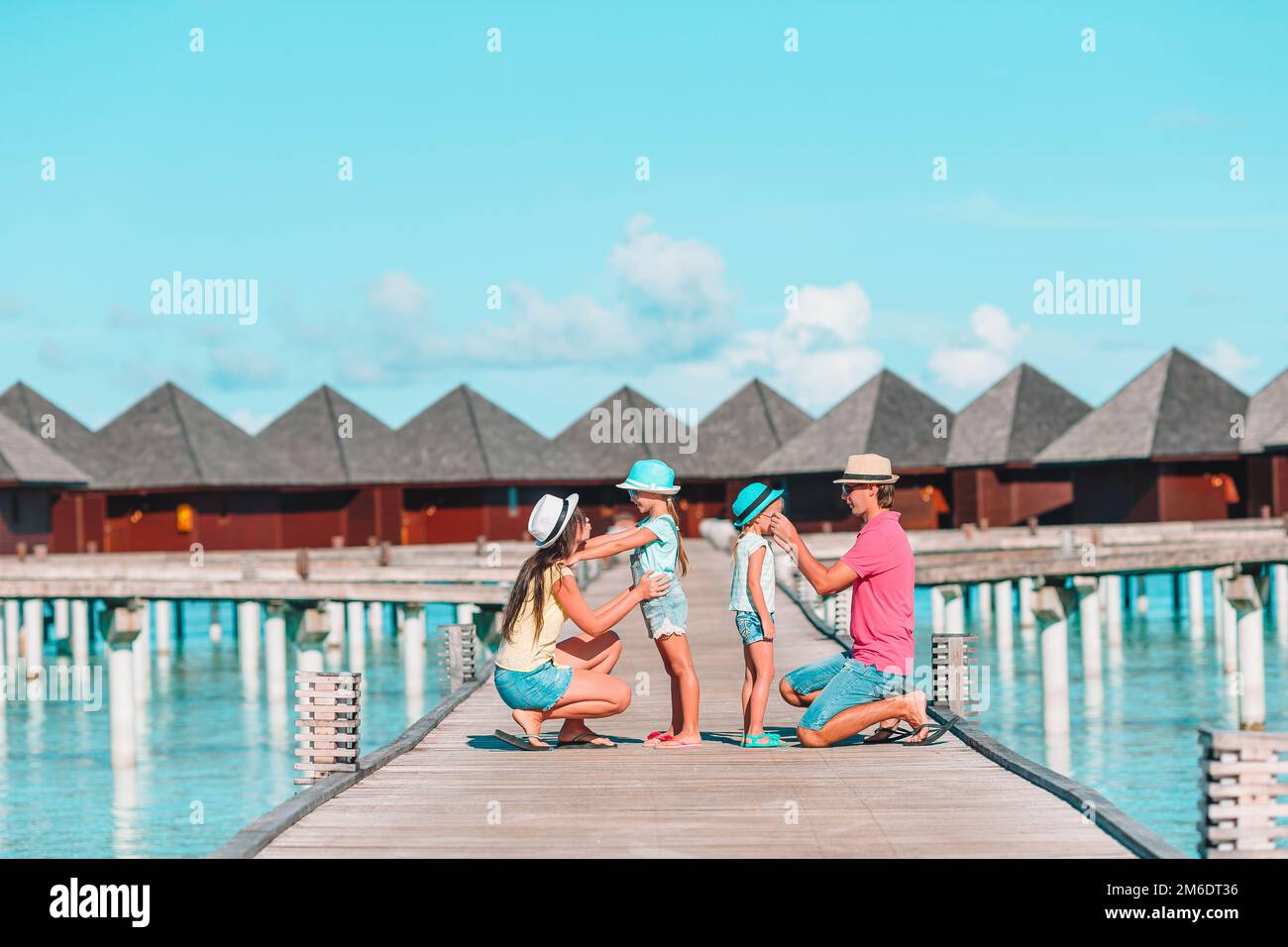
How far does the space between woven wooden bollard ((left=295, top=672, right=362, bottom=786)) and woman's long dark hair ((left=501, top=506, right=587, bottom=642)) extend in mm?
990

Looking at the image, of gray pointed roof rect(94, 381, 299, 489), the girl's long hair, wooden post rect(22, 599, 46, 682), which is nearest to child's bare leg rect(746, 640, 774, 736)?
the girl's long hair

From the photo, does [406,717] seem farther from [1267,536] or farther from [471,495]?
[471,495]

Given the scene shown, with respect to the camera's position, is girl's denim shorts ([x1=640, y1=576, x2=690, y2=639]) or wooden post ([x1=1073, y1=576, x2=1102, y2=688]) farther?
wooden post ([x1=1073, y1=576, x2=1102, y2=688])

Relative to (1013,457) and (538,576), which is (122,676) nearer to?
(538,576)

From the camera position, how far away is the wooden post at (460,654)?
1402cm

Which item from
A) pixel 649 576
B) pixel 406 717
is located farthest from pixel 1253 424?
pixel 649 576

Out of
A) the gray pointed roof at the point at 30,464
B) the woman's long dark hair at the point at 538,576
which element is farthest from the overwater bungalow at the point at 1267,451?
the woman's long dark hair at the point at 538,576

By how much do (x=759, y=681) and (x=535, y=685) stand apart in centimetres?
135

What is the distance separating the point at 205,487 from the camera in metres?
47.4

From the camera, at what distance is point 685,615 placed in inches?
369

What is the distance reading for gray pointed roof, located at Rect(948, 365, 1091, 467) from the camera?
52281mm

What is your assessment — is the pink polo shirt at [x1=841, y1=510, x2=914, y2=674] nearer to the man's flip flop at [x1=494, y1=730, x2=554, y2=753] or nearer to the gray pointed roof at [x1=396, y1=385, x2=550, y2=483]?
the man's flip flop at [x1=494, y1=730, x2=554, y2=753]

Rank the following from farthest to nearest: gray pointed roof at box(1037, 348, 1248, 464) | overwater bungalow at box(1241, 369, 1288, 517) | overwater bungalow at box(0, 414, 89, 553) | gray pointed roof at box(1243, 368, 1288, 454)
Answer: gray pointed roof at box(1037, 348, 1248, 464) → gray pointed roof at box(1243, 368, 1288, 454) → overwater bungalow at box(1241, 369, 1288, 517) → overwater bungalow at box(0, 414, 89, 553)
